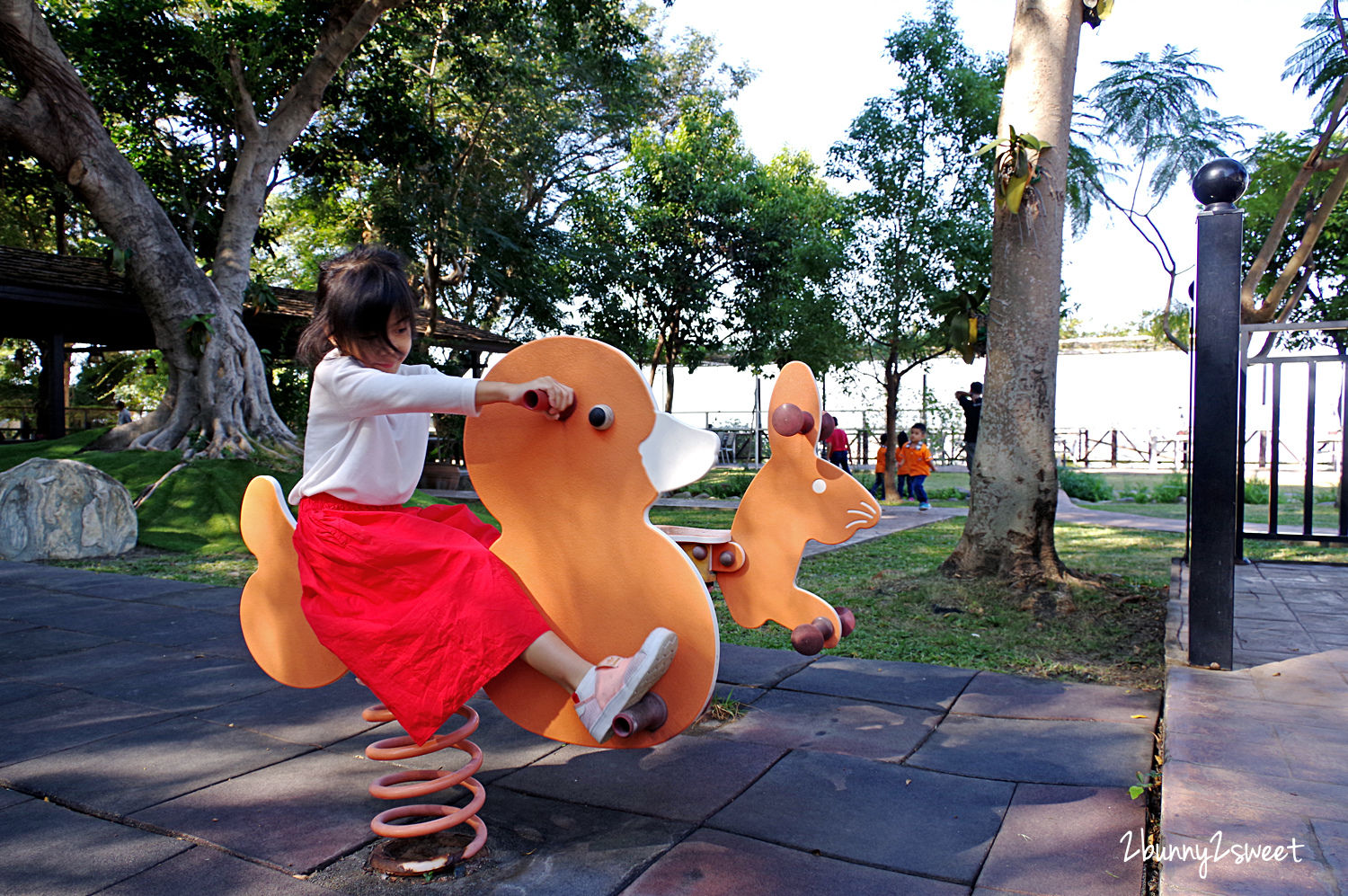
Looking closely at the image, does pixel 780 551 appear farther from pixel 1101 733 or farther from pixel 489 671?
pixel 1101 733

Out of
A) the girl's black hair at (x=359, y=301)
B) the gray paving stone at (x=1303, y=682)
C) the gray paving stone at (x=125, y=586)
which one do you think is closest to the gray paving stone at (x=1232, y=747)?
the gray paving stone at (x=1303, y=682)

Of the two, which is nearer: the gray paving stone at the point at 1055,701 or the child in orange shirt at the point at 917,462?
the gray paving stone at the point at 1055,701

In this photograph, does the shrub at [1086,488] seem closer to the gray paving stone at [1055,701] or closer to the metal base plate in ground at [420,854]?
the gray paving stone at [1055,701]

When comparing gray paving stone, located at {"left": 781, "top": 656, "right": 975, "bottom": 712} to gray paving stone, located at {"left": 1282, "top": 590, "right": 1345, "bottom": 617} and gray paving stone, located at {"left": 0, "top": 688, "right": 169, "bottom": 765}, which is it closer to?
gray paving stone, located at {"left": 1282, "top": 590, "right": 1345, "bottom": 617}

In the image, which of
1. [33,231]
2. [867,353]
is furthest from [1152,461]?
[33,231]

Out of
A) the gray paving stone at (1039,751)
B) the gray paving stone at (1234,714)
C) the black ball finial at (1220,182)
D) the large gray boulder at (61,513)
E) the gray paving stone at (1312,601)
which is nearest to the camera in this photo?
the gray paving stone at (1039,751)

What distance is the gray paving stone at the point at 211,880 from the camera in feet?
6.70

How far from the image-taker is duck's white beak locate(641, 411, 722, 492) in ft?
7.38

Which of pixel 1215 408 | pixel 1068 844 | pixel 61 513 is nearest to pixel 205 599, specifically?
pixel 61 513

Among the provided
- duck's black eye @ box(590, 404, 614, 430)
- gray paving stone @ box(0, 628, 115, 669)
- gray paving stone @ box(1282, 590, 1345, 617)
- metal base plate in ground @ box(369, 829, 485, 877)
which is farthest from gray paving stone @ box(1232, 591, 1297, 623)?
gray paving stone @ box(0, 628, 115, 669)

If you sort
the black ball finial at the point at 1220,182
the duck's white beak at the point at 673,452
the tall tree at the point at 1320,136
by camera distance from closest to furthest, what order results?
the duck's white beak at the point at 673,452 < the black ball finial at the point at 1220,182 < the tall tree at the point at 1320,136

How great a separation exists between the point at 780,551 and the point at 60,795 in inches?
90.4

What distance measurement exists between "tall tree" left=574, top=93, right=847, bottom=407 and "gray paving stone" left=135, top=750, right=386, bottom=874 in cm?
1556

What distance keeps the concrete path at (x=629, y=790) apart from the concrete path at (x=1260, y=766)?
0.15 m
